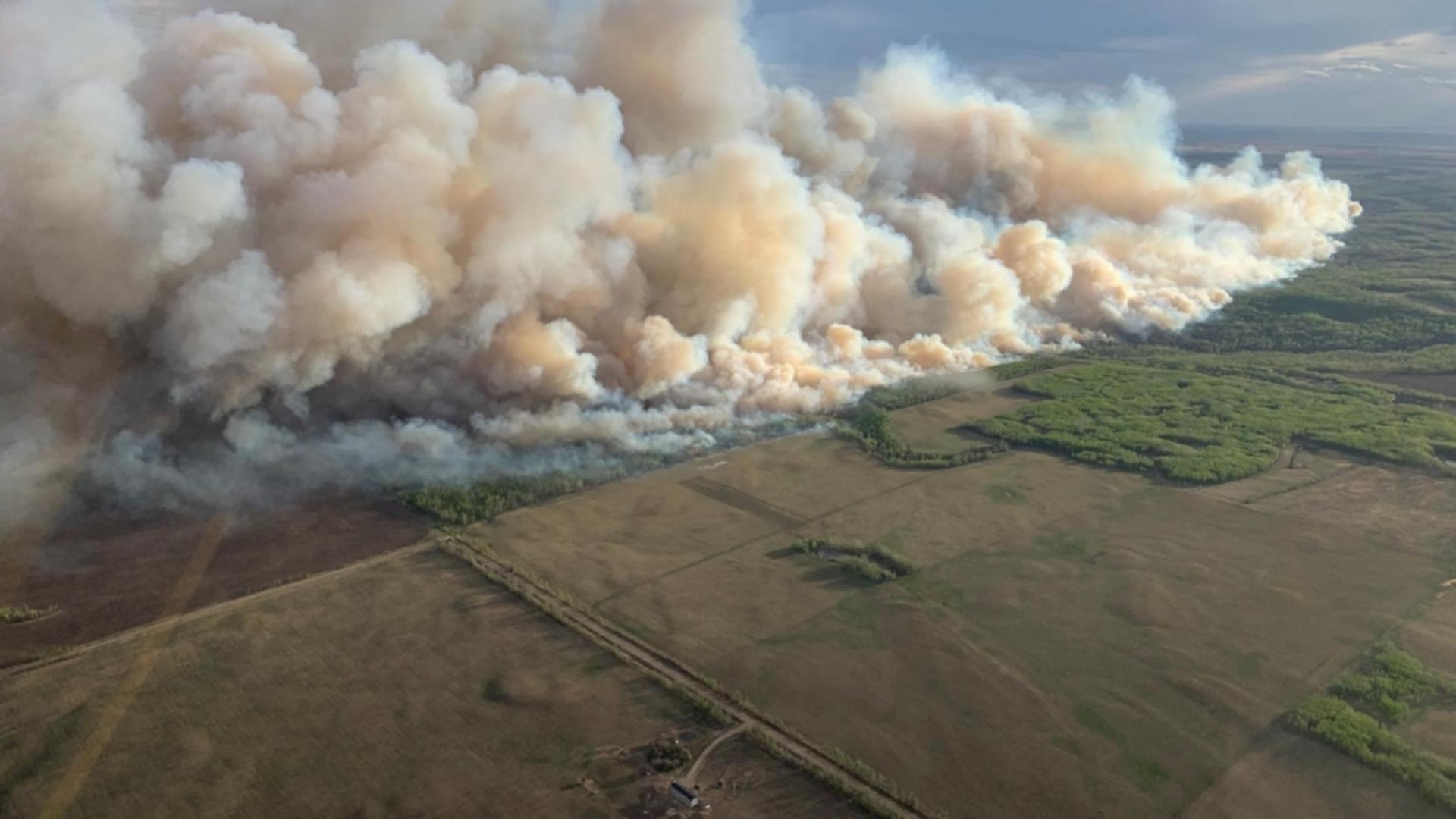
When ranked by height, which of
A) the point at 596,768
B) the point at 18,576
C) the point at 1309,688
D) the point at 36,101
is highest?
the point at 36,101

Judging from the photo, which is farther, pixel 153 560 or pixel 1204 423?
pixel 1204 423

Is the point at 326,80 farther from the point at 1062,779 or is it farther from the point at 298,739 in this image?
the point at 1062,779

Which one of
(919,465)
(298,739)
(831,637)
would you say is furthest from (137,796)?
(919,465)

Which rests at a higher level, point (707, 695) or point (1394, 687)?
point (707, 695)

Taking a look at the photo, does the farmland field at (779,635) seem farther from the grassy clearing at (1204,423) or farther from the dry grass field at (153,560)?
the grassy clearing at (1204,423)

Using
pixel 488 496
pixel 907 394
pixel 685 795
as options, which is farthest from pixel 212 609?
pixel 907 394

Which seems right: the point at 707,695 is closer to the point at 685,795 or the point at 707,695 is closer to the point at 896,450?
the point at 685,795

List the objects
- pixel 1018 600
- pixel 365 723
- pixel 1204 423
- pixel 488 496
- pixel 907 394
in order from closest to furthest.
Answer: pixel 365 723 → pixel 1018 600 → pixel 488 496 → pixel 1204 423 → pixel 907 394
